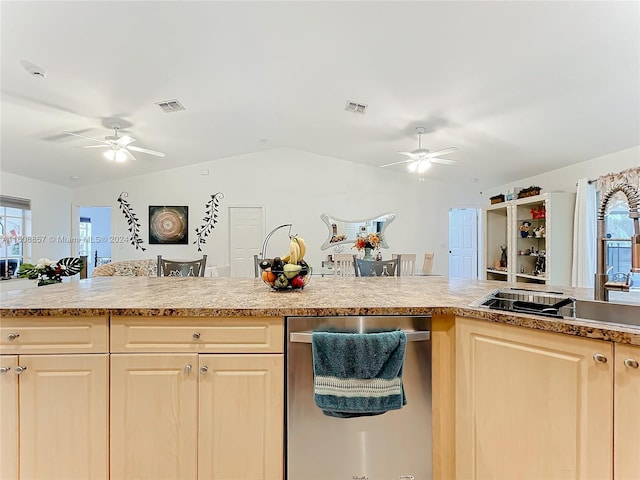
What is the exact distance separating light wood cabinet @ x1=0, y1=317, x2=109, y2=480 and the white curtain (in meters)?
4.65

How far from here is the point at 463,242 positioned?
21.5 feet

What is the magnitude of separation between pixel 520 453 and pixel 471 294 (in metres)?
0.73

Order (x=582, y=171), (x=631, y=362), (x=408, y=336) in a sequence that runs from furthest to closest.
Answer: (x=582, y=171) < (x=408, y=336) < (x=631, y=362)

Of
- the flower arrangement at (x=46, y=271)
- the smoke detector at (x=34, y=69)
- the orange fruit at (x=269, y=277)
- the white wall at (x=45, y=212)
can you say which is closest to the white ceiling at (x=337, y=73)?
the smoke detector at (x=34, y=69)

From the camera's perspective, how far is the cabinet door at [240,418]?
54.3 inches

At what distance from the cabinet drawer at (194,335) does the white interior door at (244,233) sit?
504 centimetres

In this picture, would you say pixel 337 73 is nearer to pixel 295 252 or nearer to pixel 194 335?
pixel 295 252

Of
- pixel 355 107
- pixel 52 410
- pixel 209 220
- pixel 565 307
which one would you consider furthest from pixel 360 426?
pixel 209 220

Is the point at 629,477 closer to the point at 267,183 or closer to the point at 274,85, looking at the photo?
the point at 274,85

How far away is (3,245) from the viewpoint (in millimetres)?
4742

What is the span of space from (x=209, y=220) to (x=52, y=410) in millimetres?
5293

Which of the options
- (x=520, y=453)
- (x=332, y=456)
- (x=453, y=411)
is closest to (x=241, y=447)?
(x=332, y=456)

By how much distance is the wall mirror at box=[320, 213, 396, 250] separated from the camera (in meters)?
6.43

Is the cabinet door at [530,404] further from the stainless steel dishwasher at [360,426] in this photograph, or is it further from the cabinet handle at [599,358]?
the stainless steel dishwasher at [360,426]
